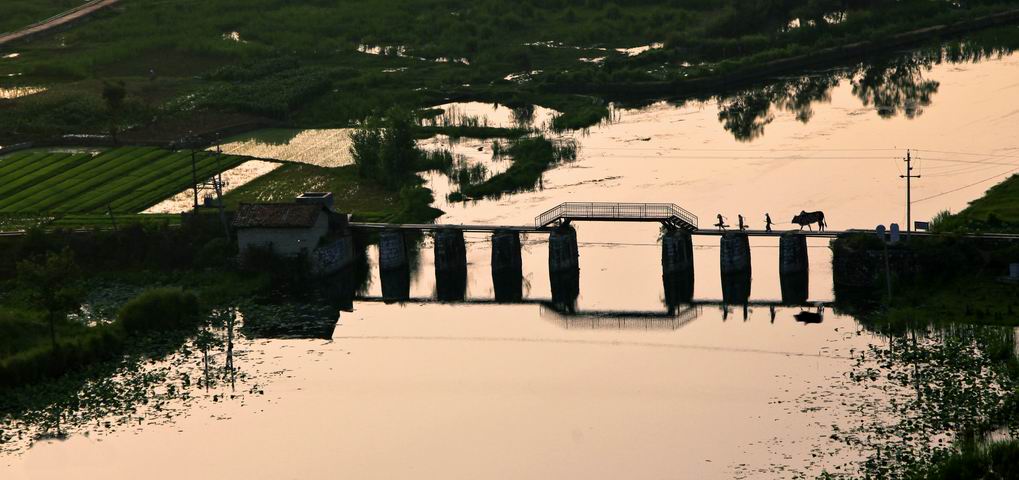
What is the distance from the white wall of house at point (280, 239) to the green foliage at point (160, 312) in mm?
10215

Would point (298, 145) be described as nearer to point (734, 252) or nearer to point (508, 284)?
point (508, 284)

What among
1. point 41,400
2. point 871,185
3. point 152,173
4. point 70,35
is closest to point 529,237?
point 871,185

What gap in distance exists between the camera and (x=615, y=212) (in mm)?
105000

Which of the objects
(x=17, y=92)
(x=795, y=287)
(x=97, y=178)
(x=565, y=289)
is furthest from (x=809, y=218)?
(x=17, y=92)

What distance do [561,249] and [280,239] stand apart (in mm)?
17768

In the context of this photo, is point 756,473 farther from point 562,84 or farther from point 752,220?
point 562,84

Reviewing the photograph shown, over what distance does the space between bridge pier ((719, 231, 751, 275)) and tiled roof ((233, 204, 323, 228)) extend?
84.2 feet

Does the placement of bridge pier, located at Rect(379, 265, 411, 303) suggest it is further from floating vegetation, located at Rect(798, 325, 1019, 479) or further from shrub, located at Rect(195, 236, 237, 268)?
floating vegetation, located at Rect(798, 325, 1019, 479)

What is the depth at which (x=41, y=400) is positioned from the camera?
81438 millimetres

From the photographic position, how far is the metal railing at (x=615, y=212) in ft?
336

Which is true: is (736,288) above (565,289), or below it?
below

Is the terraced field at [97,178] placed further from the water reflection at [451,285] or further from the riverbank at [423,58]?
the water reflection at [451,285]

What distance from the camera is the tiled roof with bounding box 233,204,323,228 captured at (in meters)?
104

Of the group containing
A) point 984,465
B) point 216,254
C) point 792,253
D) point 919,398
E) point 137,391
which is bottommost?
point 984,465
